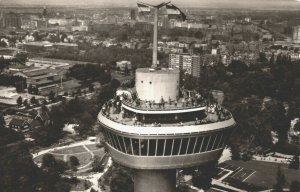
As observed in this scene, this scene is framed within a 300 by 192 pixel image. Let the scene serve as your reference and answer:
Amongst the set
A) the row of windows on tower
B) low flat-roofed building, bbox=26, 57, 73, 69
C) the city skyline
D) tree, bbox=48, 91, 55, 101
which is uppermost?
the city skyline

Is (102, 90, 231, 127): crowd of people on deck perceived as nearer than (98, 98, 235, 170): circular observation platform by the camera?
No

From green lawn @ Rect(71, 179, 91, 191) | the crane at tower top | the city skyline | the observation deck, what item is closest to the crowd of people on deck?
the observation deck

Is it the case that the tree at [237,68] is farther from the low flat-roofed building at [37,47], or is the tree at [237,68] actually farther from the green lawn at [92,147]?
the low flat-roofed building at [37,47]

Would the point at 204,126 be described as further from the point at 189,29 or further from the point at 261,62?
the point at 189,29

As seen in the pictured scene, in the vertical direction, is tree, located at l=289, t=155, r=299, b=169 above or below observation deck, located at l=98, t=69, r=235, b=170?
below

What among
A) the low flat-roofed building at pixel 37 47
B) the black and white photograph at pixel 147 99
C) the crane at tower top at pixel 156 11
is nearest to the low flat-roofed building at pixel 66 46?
the black and white photograph at pixel 147 99

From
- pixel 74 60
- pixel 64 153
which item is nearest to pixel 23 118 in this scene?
pixel 64 153

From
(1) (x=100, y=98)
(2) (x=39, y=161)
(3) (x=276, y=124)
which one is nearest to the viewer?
(2) (x=39, y=161)

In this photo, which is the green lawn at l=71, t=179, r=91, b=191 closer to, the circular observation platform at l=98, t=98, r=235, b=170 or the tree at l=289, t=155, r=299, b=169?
the circular observation platform at l=98, t=98, r=235, b=170
